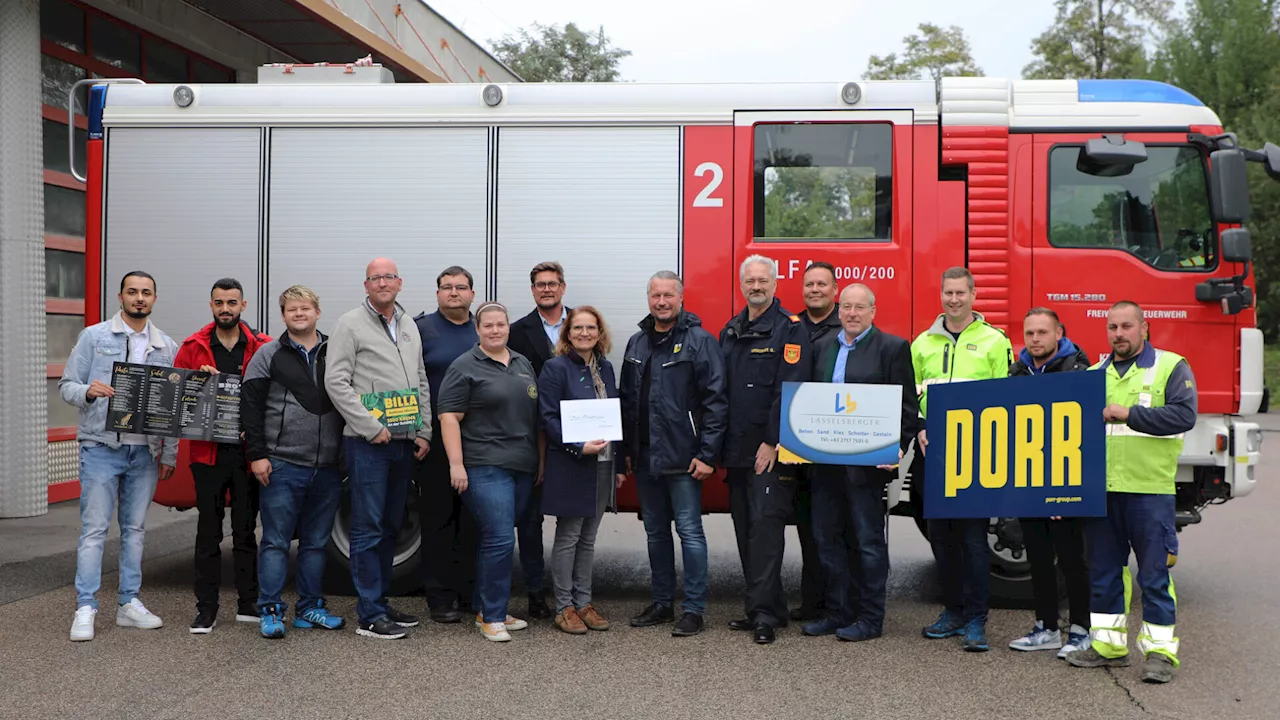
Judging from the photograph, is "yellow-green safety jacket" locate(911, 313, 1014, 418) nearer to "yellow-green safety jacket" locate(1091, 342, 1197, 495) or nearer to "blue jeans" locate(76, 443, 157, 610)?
"yellow-green safety jacket" locate(1091, 342, 1197, 495)

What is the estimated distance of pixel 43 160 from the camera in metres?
11.4

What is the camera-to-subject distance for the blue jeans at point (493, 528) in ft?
21.0

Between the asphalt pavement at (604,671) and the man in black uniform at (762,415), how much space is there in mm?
439

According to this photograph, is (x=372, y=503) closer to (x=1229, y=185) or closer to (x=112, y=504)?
(x=112, y=504)

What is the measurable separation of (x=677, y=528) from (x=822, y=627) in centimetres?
101

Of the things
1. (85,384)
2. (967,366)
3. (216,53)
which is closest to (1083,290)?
(967,366)

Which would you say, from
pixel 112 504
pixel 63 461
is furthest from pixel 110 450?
pixel 63 461

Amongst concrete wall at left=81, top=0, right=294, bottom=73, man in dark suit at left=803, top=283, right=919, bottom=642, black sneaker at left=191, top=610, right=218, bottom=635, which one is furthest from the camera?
concrete wall at left=81, top=0, right=294, bottom=73

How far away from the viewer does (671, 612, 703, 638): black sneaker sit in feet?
21.3

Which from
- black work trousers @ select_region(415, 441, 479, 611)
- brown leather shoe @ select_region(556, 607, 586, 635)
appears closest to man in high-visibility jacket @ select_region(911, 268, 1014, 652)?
brown leather shoe @ select_region(556, 607, 586, 635)

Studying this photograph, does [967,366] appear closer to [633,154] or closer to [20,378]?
[633,154]

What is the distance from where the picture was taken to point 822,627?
258 inches

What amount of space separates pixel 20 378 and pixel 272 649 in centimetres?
597

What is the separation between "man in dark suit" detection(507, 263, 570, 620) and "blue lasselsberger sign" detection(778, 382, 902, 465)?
61.9 inches
